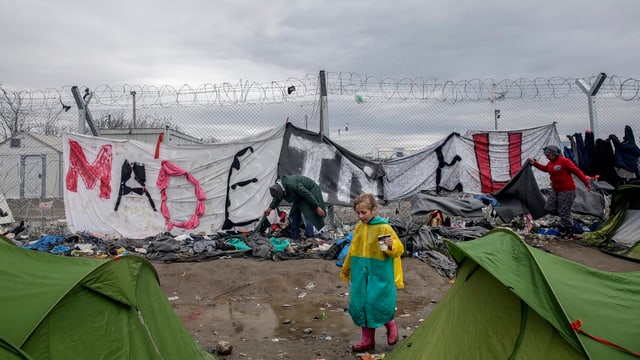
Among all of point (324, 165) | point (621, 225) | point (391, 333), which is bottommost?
point (391, 333)

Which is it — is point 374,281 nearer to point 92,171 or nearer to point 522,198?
point 522,198

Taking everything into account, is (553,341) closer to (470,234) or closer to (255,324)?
(255,324)

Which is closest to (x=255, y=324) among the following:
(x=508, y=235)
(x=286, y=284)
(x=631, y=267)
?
(x=286, y=284)

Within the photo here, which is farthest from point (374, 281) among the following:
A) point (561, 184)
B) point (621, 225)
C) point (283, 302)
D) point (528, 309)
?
point (621, 225)

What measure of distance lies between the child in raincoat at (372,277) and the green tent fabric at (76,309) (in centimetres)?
170

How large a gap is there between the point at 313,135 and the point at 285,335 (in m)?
5.07

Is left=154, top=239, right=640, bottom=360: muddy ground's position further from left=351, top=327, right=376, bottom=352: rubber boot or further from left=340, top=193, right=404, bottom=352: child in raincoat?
left=340, top=193, right=404, bottom=352: child in raincoat

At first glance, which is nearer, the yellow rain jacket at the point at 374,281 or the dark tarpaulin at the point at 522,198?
the yellow rain jacket at the point at 374,281

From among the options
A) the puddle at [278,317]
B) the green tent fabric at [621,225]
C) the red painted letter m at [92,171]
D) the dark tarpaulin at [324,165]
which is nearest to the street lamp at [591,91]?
the green tent fabric at [621,225]

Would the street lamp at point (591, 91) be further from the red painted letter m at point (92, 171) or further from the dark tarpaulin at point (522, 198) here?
the red painted letter m at point (92, 171)

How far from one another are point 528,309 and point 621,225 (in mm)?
6558

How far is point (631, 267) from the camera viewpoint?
23.9ft

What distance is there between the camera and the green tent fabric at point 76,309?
8.40ft

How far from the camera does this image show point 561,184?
27.8ft
